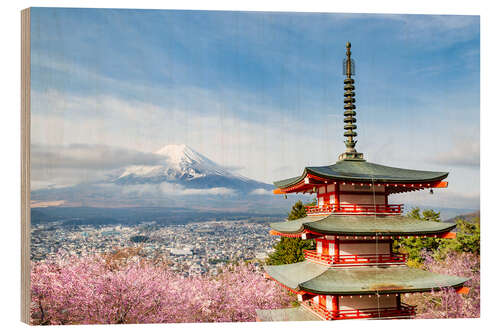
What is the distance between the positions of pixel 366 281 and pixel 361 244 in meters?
1.03

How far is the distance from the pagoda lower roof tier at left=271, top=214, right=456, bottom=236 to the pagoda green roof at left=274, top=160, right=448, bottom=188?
1060mm

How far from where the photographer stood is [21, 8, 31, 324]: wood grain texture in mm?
12664

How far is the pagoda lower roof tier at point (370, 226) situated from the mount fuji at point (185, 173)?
24.8 ft

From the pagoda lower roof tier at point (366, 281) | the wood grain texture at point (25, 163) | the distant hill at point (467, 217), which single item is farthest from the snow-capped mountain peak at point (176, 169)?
the distant hill at point (467, 217)

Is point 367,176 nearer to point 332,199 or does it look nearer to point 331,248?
point 332,199

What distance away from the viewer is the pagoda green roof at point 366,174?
1099cm

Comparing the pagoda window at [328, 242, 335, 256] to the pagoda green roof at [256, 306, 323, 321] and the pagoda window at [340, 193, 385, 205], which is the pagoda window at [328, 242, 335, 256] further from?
the pagoda green roof at [256, 306, 323, 321]

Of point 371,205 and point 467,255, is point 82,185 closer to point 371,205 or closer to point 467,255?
point 371,205

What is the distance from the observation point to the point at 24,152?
12898 millimetres

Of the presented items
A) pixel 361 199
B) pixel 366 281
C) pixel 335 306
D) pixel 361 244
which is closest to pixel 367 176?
pixel 361 199

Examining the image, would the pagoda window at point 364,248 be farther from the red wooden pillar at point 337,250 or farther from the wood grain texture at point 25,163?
the wood grain texture at point 25,163

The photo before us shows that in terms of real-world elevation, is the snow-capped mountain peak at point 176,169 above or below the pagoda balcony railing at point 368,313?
above

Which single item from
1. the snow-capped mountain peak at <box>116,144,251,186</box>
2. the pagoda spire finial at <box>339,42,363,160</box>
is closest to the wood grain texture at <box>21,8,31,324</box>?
the snow-capped mountain peak at <box>116,144,251,186</box>
